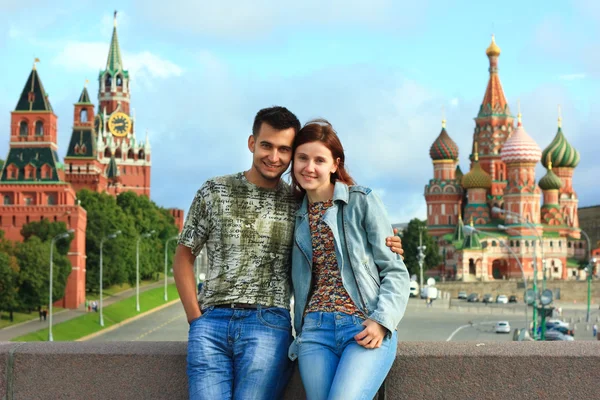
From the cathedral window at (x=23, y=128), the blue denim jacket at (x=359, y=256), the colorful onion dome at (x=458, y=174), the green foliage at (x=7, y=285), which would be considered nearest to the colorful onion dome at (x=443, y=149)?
the colorful onion dome at (x=458, y=174)

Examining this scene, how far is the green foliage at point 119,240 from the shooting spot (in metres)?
90.9

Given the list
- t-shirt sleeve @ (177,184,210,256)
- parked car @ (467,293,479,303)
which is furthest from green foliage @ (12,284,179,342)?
t-shirt sleeve @ (177,184,210,256)

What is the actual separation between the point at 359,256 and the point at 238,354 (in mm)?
1033

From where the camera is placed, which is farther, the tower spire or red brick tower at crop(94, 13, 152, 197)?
the tower spire

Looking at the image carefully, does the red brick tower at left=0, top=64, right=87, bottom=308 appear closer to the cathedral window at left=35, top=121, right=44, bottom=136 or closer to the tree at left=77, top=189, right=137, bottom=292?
the cathedral window at left=35, top=121, right=44, bottom=136

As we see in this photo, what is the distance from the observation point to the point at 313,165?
778 centimetres

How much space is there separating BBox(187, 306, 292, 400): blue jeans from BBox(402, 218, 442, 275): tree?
117 meters

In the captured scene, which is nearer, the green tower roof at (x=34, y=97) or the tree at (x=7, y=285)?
the tree at (x=7, y=285)

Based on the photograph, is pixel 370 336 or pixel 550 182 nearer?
pixel 370 336

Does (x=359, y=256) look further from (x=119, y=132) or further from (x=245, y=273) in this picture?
(x=119, y=132)

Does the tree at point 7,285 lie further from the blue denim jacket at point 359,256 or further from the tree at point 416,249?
the tree at point 416,249

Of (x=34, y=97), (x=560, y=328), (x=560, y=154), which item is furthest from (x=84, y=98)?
(x=560, y=328)

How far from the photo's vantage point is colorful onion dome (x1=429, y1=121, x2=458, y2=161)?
138 m

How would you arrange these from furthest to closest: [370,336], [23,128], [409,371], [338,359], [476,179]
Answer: [476,179]
[23,128]
[409,371]
[338,359]
[370,336]
